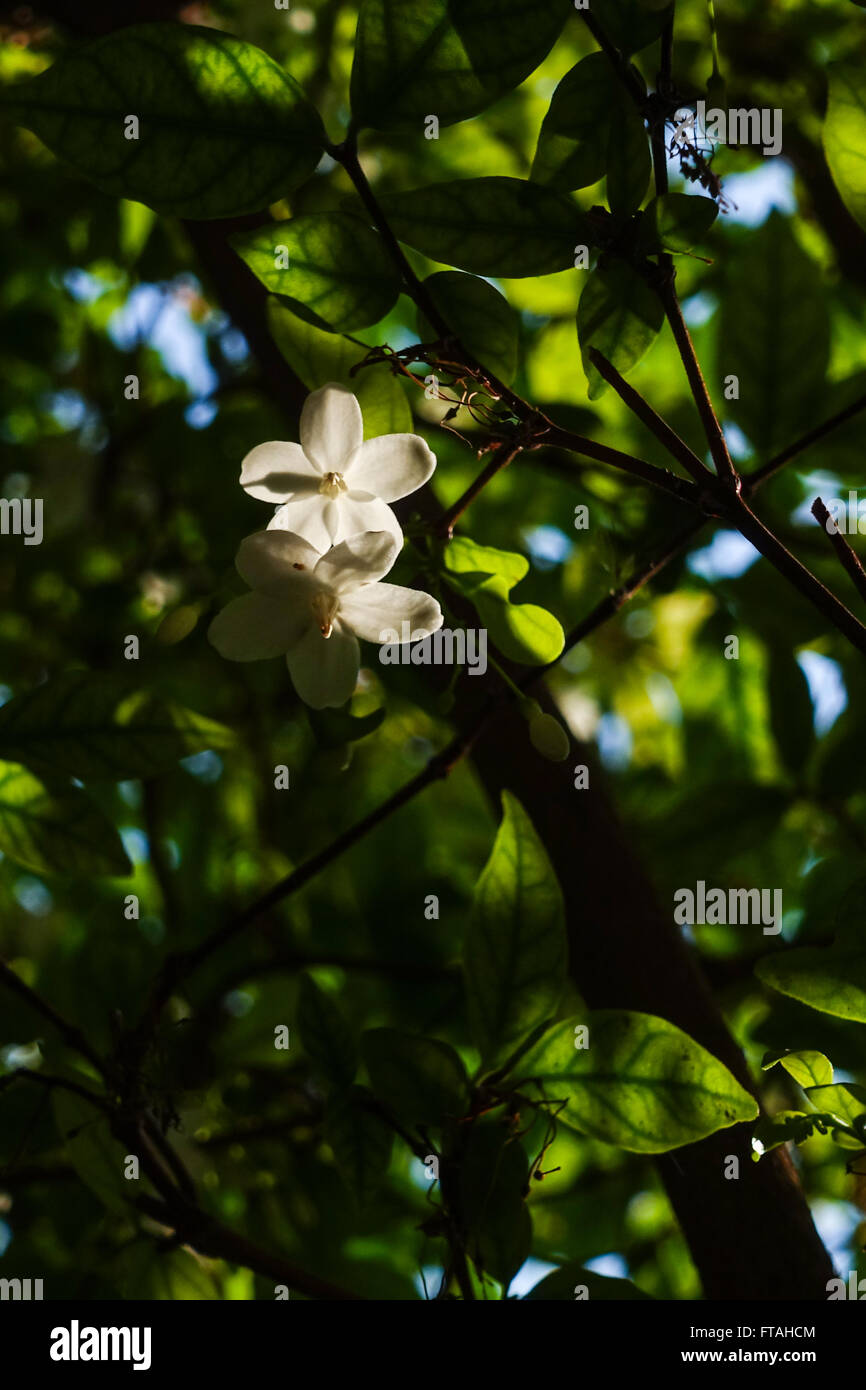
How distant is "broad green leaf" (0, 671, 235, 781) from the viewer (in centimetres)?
91

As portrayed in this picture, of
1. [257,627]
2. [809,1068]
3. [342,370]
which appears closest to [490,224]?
[342,370]

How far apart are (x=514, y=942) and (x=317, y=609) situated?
0.92ft

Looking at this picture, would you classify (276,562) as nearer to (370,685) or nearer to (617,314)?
(617,314)

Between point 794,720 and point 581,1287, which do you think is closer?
point 581,1287

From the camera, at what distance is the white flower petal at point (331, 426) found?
70 cm

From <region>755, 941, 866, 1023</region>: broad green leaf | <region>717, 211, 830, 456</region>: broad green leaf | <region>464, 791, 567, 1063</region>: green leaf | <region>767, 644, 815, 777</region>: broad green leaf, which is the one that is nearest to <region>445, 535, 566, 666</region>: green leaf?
<region>464, 791, 567, 1063</region>: green leaf

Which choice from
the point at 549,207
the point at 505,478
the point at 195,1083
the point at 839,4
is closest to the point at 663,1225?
the point at 195,1083

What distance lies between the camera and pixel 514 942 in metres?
0.83

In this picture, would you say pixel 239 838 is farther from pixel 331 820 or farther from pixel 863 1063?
pixel 863 1063

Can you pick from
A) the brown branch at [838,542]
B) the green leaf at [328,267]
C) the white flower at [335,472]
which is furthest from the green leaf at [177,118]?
the brown branch at [838,542]

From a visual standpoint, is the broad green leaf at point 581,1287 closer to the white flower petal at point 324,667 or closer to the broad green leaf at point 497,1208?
the broad green leaf at point 497,1208

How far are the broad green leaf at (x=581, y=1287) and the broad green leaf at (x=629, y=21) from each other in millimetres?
795

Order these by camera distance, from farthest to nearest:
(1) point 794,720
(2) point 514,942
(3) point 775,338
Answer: (1) point 794,720 < (3) point 775,338 < (2) point 514,942

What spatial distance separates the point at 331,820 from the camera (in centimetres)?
159
